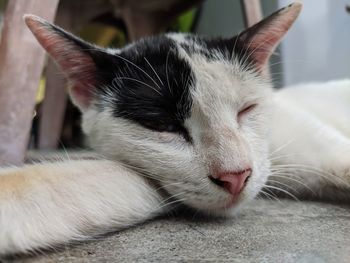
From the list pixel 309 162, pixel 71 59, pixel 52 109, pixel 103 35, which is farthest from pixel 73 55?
pixel 103 35

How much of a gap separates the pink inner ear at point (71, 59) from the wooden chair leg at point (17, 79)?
0.15m

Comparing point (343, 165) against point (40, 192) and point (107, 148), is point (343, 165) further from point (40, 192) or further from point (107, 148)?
point (40, 192)

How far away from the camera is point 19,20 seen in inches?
41.8

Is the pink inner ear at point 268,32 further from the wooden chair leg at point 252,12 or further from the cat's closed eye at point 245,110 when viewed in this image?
the wooden chair leg at point 252,12

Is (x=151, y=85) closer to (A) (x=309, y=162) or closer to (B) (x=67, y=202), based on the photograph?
(B) (x=67, y=202)

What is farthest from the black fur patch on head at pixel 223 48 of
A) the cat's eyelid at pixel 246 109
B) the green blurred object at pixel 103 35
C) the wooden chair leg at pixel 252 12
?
the green blurred object at pixel 103 35

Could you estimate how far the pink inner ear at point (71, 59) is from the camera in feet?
2.82

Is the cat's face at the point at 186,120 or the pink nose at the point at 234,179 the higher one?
the cat's face at the point at 186,120

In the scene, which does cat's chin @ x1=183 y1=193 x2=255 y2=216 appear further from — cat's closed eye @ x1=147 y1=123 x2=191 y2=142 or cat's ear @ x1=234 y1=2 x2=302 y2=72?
cat's ear @ x1=234 y1=2 x2=302 y2=72

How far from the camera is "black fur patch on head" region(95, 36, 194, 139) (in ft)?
2.69

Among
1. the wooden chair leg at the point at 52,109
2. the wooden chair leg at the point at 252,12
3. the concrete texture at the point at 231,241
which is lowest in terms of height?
the wooden chair leg at the point at 52,109

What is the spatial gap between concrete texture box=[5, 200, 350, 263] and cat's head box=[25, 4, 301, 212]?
0.06 metres

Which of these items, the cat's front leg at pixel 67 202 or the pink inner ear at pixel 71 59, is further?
the pink inner ear at pixel 71 59

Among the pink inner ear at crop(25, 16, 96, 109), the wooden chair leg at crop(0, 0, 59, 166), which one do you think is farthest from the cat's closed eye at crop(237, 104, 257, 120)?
the wooden chair leg at crop(0, 0, 59, 166)
